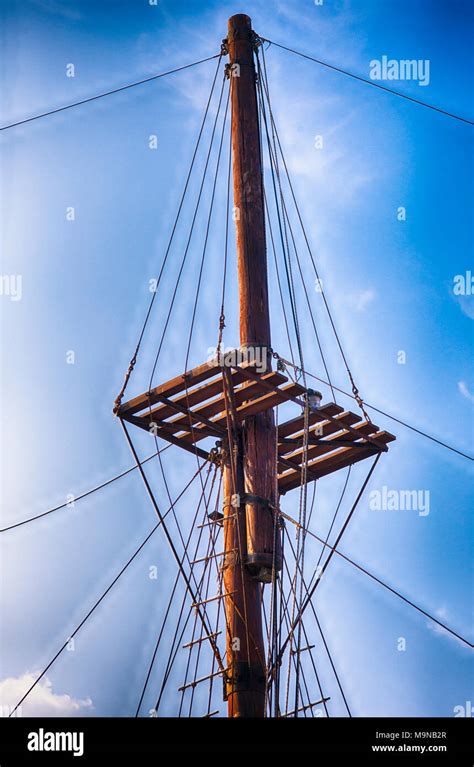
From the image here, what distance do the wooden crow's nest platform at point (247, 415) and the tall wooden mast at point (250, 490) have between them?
0.37 meters

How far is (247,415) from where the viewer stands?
1789 centimetres

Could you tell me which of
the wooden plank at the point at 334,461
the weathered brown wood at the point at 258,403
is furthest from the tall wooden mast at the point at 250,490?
the wooden plank at the point at 334,461

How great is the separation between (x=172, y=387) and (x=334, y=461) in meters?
3.48

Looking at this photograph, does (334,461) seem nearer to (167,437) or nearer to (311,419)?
(311,419)

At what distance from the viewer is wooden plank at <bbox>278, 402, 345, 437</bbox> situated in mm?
17578

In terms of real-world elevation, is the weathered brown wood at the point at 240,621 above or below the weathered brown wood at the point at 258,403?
below

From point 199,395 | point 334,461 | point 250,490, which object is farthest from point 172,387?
point 334,461

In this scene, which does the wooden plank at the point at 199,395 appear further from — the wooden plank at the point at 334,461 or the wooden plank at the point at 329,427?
the wooden plank at the point at 334,461

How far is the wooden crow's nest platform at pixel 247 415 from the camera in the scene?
17.0 m

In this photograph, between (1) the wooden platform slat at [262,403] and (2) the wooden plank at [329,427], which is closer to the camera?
(1) the wooden platform slat at [262,403]

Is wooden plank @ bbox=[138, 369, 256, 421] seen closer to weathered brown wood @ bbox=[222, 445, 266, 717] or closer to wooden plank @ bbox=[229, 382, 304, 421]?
wooden plank @ bbox=[229, 382, 304, 421]
